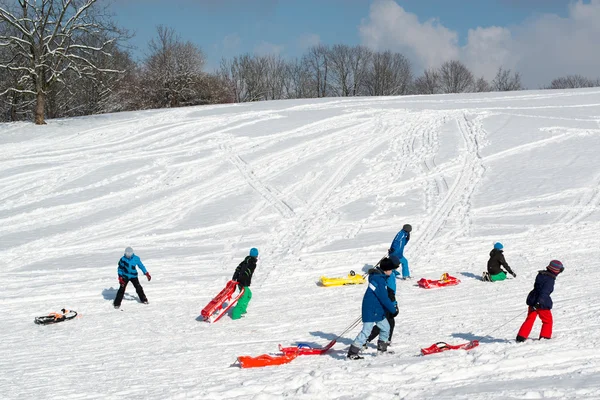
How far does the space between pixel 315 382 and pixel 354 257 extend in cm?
889

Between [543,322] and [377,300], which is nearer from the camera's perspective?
[377,300]

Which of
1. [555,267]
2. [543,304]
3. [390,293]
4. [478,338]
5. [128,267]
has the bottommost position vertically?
[478,338]

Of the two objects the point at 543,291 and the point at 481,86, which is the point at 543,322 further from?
the point at 481,86

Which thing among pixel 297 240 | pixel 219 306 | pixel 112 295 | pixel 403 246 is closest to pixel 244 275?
pixel 219 306

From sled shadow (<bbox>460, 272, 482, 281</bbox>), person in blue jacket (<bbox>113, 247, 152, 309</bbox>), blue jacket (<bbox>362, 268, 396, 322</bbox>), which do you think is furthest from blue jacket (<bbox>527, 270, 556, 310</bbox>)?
person in blue jacket (<bbox>113, 247, 152, 309</bbox>)

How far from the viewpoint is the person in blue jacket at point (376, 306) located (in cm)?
732

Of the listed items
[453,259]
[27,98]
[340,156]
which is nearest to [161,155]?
[340,156]

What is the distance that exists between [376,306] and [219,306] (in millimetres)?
4330

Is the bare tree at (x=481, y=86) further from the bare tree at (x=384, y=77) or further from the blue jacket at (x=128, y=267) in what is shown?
the blue jacket at (x=128, y=267)

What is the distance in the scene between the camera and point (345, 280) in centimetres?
1290

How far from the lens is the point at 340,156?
23.4 m

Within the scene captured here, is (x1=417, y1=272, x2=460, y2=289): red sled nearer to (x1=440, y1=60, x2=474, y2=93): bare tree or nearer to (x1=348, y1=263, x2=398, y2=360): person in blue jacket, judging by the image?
(x1=348, y1=263, x2=398, y2=360): person in blue jacket

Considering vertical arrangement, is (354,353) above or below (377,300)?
below

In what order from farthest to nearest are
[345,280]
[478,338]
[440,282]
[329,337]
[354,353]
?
[345,280] → [440,282] → [329,337] → [478,338] → [354,353]
